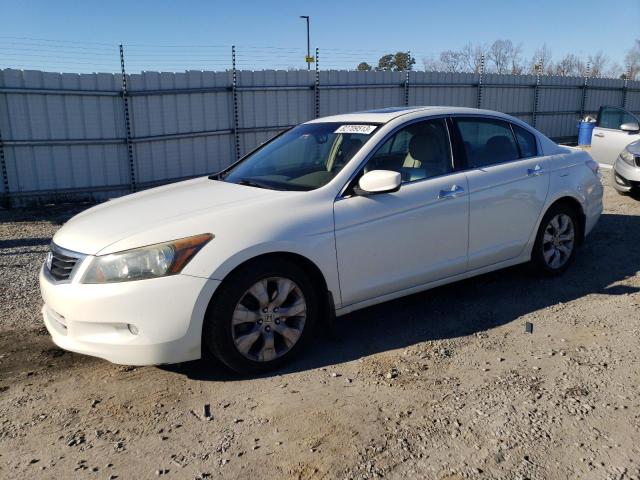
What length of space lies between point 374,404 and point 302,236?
1.10m

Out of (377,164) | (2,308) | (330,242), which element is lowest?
(2,308)

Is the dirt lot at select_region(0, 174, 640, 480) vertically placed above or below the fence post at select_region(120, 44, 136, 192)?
below

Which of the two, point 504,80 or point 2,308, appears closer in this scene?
point 2,308

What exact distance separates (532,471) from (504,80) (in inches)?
631

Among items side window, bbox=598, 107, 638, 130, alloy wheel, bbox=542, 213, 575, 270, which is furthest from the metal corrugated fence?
alloy wheel, bbox=542, 213, 575, 270

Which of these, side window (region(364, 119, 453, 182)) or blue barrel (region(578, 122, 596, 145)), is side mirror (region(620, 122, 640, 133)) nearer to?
side window (region(364, 119, 453, 182))

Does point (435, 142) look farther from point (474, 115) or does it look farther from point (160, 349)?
point (160, 349)

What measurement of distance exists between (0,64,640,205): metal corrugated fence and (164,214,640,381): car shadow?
7.31 metres

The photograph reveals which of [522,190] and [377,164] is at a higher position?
[377,164]

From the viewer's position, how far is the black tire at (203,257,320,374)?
3457 millimetres

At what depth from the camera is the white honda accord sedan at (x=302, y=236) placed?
3.38m

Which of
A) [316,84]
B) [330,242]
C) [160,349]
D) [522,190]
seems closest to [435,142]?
[522,190]

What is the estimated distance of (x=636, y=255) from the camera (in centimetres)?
623

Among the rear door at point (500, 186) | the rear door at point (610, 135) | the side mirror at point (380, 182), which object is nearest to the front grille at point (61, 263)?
the side mirror at point (380, 182)
